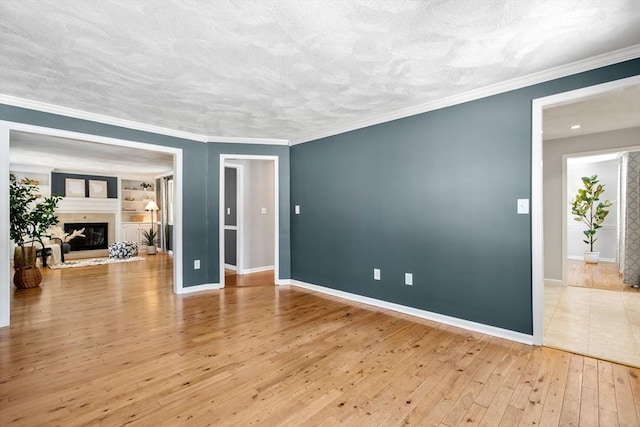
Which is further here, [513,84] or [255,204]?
[255,204]

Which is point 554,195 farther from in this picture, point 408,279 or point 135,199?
point 135,199

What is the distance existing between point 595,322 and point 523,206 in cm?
163

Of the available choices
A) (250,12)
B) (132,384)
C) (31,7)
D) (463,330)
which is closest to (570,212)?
(463,330)

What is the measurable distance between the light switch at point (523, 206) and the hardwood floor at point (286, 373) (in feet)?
3.76

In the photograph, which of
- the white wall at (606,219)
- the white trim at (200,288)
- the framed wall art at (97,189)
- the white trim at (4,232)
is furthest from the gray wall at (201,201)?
the white wall at (606,219)

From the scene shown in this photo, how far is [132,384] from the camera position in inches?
80.7

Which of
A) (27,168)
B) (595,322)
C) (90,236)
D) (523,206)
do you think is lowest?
(595,322)

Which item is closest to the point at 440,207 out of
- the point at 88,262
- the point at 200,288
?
the point at 200,288

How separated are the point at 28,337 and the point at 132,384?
1636 millimetres

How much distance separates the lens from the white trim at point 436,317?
273 cm

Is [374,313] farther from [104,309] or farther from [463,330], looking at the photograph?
[104,309]

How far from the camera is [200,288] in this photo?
14.9ft

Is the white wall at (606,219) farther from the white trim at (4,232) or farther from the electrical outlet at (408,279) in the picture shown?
the white trim at (4,232)

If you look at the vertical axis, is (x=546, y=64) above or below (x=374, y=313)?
above
